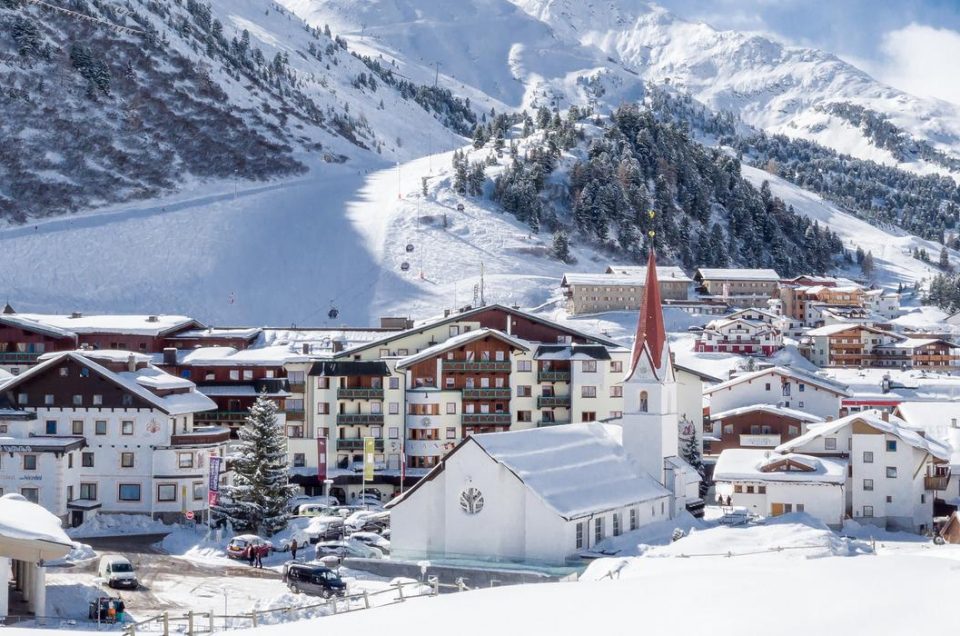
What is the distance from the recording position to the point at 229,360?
7881 centimetres

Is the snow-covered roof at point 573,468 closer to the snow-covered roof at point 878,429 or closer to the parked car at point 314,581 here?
the parked car at point 314,581

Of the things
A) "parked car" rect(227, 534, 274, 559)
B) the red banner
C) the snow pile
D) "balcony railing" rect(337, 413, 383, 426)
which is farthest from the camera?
"balcony railing" rect(337, 413, 383, 426)

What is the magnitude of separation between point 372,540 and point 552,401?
23938 millimetres

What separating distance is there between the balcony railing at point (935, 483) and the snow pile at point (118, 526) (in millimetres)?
37445

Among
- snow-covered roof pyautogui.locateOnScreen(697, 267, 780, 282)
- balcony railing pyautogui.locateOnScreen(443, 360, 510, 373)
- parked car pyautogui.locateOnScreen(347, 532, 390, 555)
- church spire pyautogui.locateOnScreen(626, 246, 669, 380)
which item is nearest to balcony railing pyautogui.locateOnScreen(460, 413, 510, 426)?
balcony railing pyautogui.locateOnScreen(443, 360, 510, 373)

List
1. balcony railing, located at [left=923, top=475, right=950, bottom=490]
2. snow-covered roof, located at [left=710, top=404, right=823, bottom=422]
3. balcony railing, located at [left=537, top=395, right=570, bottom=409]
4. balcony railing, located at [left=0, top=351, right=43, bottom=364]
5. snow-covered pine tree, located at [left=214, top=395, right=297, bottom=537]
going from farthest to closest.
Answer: snow-covered roof, located at [left=710, top=404, right=823, bottom=422], balcony railing, located at [left=0, top=351, right=43, bottom=364], balcony railing, located at [left=537, top=395, right=570, bottom=409], balcony railing, located at [left=923, top=475, right=950, bottom=490], snow-covered pine tree, located at [left=214, top=395, right=297, bottom=537]

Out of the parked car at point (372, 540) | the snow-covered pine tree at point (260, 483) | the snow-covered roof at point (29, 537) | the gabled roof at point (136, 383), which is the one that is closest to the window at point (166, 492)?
the gabled roof at point (136, 383)

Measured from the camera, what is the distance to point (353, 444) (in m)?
76.1

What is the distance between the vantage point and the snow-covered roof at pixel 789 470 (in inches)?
2596

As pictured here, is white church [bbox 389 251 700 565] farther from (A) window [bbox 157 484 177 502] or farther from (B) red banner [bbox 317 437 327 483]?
(B) red banner [bbox 317 437 327 483]

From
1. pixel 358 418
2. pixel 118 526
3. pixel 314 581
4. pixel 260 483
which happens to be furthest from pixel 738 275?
pixel 314 581

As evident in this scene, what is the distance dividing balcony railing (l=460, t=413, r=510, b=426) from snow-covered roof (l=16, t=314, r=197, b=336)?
24.0 meters

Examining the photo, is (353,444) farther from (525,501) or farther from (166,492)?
(525,501)

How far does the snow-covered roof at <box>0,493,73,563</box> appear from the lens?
34.8m
